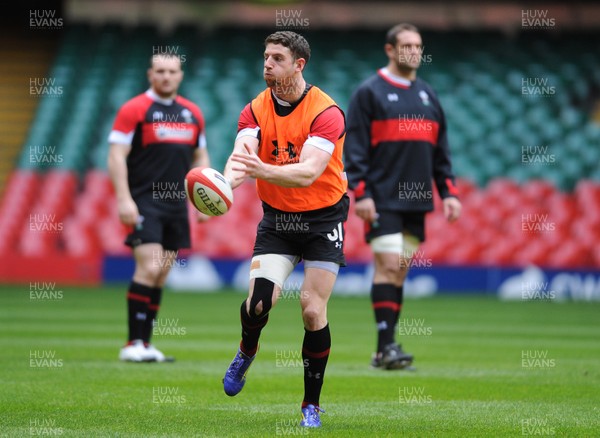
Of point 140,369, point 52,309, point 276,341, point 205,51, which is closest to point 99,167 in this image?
point 205,51

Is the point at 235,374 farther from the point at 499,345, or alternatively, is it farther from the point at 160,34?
the point at 160,34

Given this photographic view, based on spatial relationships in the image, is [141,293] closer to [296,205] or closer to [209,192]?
[296,205]

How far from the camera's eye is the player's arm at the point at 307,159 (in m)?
6.21

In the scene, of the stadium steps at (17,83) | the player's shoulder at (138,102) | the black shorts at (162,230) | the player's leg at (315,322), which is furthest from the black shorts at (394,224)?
the stadium steps at (17,83)

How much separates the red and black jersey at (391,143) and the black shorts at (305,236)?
107 inches

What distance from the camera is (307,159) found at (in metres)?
6.52

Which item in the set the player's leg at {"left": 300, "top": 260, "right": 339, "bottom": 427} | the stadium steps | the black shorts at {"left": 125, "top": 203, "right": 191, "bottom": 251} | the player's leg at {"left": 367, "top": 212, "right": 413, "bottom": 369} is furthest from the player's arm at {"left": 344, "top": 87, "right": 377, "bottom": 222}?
the stadium steps

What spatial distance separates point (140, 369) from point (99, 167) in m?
16.1

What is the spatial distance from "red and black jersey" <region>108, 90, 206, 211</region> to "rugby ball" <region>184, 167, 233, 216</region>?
12.7 feet

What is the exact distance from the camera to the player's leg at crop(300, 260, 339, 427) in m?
6.65

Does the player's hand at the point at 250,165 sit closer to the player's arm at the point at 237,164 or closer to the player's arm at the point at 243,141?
the player's arm at the point at 237,164

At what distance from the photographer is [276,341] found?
1213cm

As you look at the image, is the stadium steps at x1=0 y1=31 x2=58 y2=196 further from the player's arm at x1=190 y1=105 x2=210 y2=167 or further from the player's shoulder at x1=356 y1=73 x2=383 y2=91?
the player's shoulder at x1=356 y1=73 x2=383 y2=91

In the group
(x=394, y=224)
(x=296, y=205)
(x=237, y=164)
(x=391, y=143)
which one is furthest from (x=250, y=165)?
(x=391, y=143)
